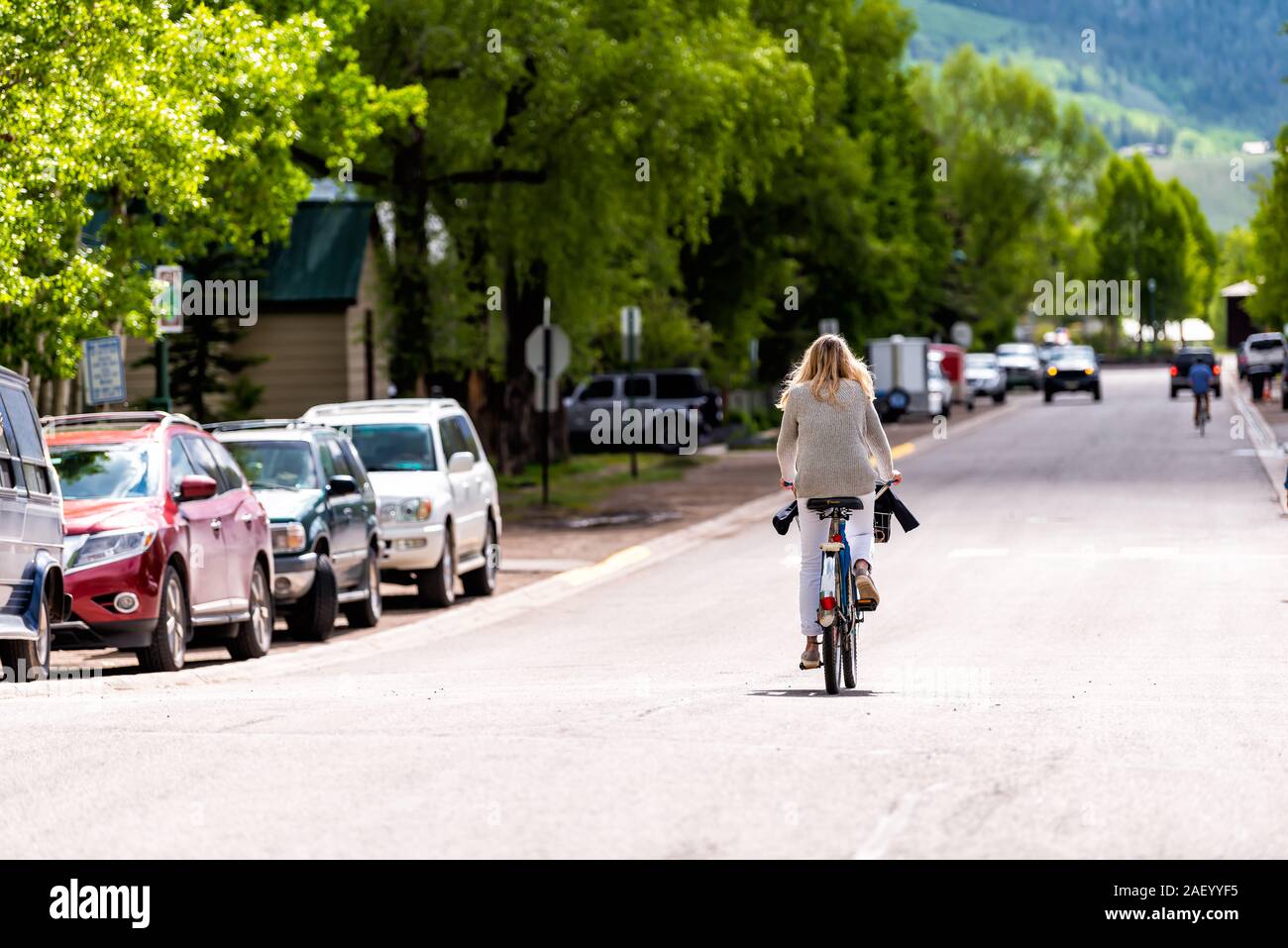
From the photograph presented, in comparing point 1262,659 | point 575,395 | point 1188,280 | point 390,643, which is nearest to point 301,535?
point 390,643

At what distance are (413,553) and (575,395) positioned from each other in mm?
31350

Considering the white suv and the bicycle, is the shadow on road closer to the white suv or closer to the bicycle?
the bicycle

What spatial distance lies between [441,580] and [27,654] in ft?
27.7

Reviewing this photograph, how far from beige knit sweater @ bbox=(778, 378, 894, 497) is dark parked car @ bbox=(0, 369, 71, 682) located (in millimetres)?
4684

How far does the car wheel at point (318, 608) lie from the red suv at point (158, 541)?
3.25 ft

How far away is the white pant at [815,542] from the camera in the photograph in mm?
12305

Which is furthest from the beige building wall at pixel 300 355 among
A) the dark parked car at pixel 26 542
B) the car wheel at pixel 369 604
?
the dark parked car at pixel 26 542

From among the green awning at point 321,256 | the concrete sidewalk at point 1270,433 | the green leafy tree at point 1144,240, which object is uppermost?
the green leafy tree at point 1144,240

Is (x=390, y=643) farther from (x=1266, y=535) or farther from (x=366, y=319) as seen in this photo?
(x=366, y=319)

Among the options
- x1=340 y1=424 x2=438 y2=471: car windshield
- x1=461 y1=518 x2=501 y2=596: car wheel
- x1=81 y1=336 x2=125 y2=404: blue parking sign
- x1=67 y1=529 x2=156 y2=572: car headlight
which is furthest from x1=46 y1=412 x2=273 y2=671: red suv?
x1=461 y1=518 x2=501 y2=596: car wheel

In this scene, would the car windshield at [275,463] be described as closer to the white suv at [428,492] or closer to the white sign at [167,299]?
the white suv at [428,492]

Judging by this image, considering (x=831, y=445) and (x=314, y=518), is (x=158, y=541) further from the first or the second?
(x=831, y=445)

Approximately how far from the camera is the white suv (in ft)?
71.8

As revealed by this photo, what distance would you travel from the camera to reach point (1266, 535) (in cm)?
2691
